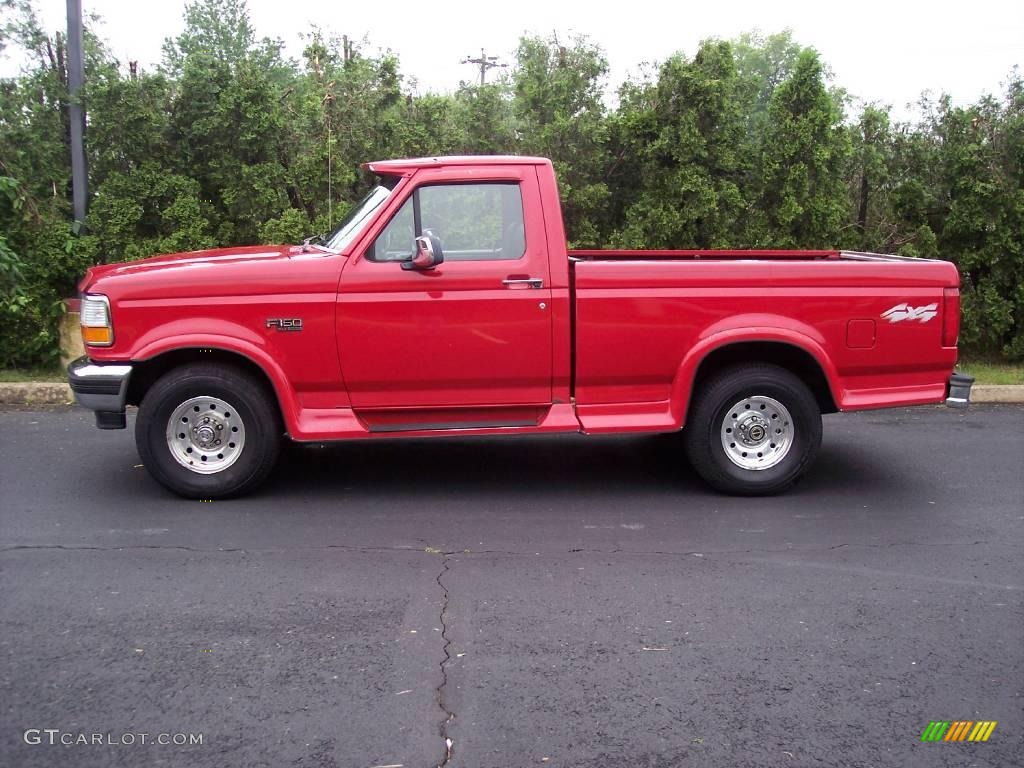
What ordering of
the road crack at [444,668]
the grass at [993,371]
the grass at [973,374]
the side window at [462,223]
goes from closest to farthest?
the road crack at [444,668] → the side window at [462,223] → the grass at [973,374] → the grass at [993,371]

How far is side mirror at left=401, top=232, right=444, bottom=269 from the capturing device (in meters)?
5.87

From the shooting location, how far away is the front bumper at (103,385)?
5918mm

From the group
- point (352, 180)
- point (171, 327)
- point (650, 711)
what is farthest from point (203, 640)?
point (352, 180)

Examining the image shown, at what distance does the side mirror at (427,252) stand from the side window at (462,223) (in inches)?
7.2

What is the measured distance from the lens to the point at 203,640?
4.20 metres

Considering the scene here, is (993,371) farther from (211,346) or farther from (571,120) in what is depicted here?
(211,346)

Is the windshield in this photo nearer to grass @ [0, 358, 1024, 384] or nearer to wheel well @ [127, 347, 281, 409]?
wheel well @ [127, 347, 281, 409]

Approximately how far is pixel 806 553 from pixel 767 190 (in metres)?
6.43

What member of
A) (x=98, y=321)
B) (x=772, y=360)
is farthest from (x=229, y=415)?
(x=772, y=360)

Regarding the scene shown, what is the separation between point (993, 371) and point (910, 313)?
4671 mm

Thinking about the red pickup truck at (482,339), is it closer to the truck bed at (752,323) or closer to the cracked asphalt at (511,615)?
the truck bed at (752,323)

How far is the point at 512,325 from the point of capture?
19.9 feet

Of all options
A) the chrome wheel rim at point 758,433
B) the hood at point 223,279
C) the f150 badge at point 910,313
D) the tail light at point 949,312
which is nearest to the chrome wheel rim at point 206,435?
the hood at point 223,279

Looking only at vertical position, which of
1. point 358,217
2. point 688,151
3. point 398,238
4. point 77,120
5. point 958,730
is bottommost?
point 958,730
